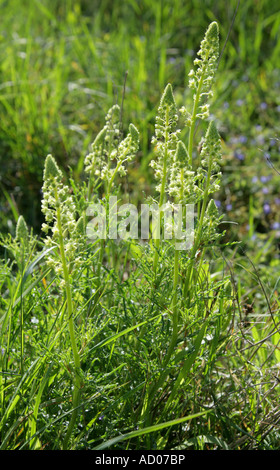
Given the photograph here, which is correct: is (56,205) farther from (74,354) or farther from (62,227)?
(74,354)

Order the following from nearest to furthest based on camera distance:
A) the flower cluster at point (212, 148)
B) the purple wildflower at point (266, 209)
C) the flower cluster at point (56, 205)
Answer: the flower cluster at point (56, 205)
the flower cluster at point (212, 148)
the purple wildflower at point (266, 209)

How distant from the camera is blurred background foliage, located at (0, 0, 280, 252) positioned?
3.71 meters

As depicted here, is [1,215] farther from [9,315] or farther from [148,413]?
[148,413]

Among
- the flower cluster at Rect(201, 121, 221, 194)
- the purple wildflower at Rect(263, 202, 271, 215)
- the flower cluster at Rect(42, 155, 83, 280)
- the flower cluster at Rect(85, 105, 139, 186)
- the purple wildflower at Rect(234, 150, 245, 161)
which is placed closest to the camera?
the flower cluster at Rect(42, 155, 83, 280)

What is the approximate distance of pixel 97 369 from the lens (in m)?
1.74

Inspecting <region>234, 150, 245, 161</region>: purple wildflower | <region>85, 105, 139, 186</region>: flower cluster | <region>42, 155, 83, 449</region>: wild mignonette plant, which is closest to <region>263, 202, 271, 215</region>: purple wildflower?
<region>234, 150, 245, 161</region>: purple wildflower

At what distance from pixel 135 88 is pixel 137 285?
2.65 metres

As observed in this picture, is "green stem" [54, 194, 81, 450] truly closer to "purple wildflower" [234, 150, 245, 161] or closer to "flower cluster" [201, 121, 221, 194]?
"flower cluster" [201, 121, 221, 194]

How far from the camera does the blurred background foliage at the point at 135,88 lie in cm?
371

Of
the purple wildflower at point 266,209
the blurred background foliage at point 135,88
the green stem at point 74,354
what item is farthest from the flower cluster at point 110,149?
the purple wildflower at point 266,209

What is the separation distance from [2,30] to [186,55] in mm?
2059

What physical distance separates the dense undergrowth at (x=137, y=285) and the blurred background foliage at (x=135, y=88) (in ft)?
0.08

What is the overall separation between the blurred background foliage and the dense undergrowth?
0.02 meters

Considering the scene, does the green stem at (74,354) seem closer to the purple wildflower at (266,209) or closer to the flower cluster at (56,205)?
Result: the flower cluster at (56,205)
